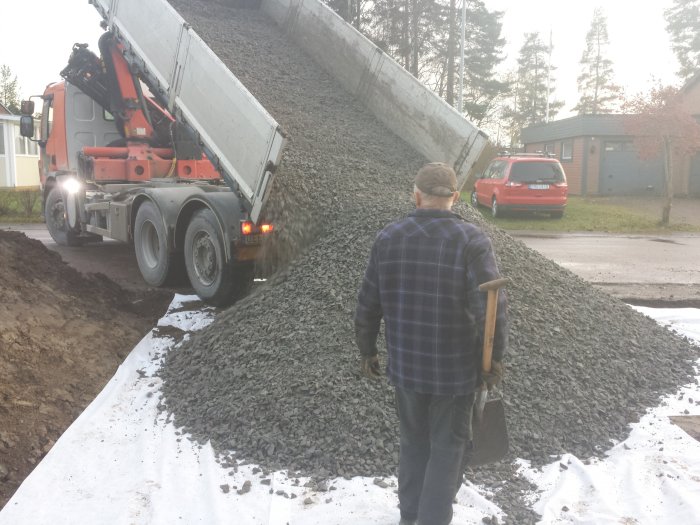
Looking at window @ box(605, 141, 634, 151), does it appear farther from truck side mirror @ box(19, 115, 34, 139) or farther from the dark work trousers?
the dark work trousers

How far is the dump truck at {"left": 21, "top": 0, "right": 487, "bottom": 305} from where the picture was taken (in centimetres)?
638

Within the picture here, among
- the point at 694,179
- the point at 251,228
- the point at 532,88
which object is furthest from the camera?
the point at 532,88

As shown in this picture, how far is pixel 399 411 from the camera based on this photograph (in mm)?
3057

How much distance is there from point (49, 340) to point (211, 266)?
1.88 metres

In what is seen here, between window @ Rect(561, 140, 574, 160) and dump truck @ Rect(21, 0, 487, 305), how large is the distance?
2331cm

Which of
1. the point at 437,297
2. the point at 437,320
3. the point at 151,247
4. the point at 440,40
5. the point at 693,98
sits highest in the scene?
the point at 440,40

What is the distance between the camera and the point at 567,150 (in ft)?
99.7

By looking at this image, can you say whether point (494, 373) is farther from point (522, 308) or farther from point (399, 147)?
point (399, 147)

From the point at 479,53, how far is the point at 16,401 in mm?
40695

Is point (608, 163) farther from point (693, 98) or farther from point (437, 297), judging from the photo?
point (437, 297)

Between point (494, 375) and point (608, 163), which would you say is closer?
point (494, 375)

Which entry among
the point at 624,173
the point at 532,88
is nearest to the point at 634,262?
the point at 624,173

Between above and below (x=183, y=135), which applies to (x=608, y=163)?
above

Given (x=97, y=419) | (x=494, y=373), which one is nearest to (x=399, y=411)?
(x=494, y=373)
